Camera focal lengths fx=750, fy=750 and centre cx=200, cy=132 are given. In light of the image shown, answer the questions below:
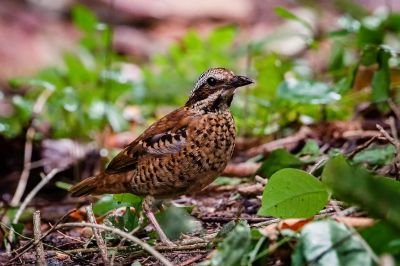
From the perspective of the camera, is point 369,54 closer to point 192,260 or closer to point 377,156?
point 377,156

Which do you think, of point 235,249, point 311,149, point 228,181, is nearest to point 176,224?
point 235,249

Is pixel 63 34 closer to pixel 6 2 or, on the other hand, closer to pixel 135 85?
pixel 6 2

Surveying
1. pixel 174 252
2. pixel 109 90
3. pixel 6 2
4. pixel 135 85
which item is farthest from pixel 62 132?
pixel 6 2

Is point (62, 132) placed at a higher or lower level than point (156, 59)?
lower

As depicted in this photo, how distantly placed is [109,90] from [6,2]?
252 inches

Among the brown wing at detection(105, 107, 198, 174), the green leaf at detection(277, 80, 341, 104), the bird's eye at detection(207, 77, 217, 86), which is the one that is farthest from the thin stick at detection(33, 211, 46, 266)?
the green leaf at detection(277, 80, 341, 104)

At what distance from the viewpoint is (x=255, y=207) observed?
169 inches

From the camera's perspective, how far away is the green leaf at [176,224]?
12.1 ft

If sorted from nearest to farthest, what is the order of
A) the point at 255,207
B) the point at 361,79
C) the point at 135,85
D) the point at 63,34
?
the point at 255,207 < the point at 361,79 < the point at 135,85 < the point at 63,34

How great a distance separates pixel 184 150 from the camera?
4062mm

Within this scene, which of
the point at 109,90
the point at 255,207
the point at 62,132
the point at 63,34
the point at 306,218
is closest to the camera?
the point at 306,218

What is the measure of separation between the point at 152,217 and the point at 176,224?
287mm

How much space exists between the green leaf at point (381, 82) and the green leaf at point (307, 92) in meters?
0.40

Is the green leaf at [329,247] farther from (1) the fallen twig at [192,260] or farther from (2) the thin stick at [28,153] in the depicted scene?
(2) the thin stick at [28,153]
